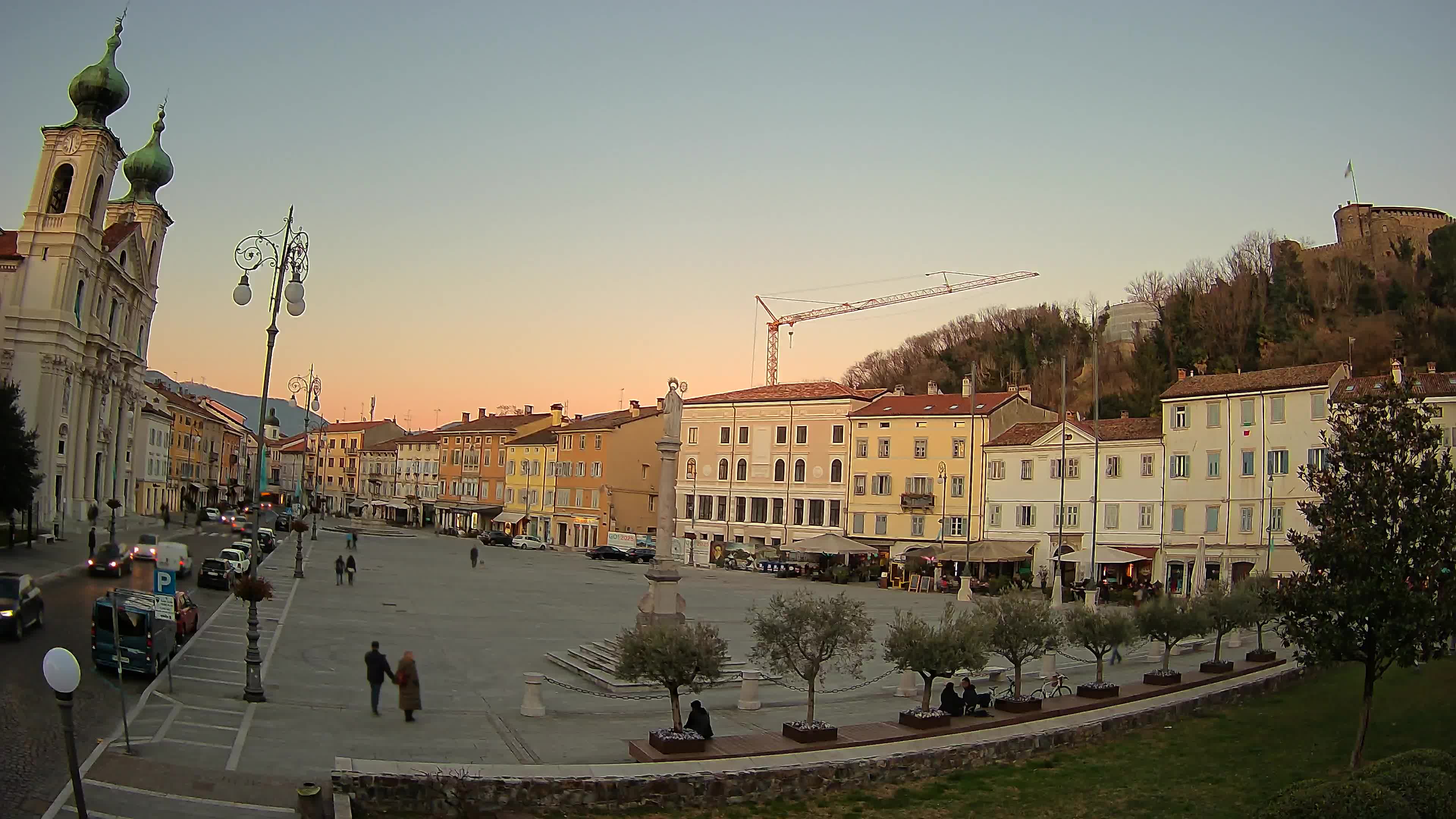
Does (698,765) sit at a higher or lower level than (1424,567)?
lower

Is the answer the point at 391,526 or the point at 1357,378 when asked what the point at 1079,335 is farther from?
the point at 391,526

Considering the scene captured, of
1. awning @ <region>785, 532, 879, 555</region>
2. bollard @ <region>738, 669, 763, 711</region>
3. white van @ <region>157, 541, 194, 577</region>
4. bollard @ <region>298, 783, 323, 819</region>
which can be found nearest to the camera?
bollard @ <region>298, 783, 323, 819</region>

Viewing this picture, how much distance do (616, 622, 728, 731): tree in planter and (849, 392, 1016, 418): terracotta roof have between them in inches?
1934

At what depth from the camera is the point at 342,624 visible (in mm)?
31891

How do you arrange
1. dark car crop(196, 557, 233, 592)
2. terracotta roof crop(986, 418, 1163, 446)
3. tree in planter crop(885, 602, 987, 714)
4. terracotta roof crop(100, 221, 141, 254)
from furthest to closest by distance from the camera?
terracotta roof crop(100, 221, 141, 254) → terracotta roof crop(986, 418, 1163, 446) → dark car crop(196, 557, 233, 592) → tree in planter crop(885, 602, 987, 714)

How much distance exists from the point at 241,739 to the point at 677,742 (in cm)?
717

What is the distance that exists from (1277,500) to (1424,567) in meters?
37.8

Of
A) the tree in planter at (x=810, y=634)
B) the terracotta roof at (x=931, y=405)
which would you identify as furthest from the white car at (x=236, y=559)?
the terracotta roof at (x=931, y=405)

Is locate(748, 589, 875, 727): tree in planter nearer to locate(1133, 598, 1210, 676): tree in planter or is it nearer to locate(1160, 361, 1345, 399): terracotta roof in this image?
locate(1133, 598, 1210, 676): tree in planter

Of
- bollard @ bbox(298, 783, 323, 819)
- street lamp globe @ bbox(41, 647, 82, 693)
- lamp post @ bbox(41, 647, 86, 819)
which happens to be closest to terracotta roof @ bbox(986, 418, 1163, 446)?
bollard @ bbox(298, 783, 323, 819)

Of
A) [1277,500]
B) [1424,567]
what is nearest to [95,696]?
[1424,567]

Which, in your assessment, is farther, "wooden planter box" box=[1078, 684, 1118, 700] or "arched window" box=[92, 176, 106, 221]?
"arched window" box=[92, 176, 106, 221]

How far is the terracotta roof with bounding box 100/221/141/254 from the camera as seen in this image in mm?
72875

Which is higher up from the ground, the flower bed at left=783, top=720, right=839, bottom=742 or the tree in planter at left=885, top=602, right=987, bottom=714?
the tree in planter at left=885, top=602, right=987, bottom=714
